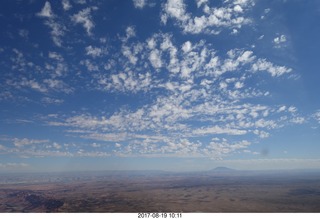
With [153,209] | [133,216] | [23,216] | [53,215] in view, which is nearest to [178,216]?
[133,216]

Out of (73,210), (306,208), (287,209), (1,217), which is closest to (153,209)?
(73,210)

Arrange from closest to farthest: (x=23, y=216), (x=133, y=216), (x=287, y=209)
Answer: (x=133, y=216) → (x=23, y=216) → (x=287, y=209)

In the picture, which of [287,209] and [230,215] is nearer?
[230,215]

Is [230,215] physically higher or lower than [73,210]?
higher

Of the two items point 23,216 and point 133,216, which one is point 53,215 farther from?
point 133,216

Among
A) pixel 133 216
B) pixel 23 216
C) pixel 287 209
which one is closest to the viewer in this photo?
pixel 133 216

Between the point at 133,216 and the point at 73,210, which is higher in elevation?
the point at 133,216

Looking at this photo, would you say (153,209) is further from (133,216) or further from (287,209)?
(133,216)

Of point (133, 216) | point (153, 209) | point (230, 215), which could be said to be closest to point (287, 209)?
point (153, 209)

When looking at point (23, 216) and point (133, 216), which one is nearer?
point (133, 216)
